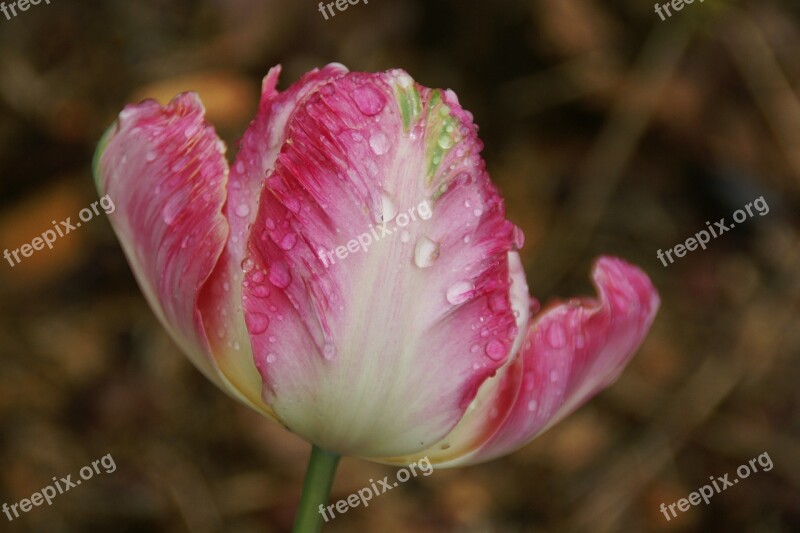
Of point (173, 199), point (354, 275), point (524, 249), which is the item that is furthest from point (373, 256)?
point (524, 249)

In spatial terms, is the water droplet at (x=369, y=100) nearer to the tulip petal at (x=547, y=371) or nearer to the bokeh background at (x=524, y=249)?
the tulip petal at (x=547, y=371)

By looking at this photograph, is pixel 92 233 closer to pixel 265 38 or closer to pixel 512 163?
pixel 265 38

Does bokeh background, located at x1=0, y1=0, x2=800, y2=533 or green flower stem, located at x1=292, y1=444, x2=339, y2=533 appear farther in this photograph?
bokeh background, located at x1=0, y1=0, x2=800, y2=533

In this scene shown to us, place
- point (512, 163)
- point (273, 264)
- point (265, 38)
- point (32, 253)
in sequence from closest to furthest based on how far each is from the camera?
1. point (273, 264)
2. point (32, 253)
3. point (265, 38)
4. point (512, 163)

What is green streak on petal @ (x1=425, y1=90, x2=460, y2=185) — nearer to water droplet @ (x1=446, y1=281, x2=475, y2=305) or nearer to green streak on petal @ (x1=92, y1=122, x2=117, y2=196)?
water droplet @ (x1=446, y1=281, x2=475, y2=305)

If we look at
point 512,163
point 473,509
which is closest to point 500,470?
point 473,509

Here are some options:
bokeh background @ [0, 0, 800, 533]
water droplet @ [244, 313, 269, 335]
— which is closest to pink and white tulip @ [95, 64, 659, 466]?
water droplet @ [244, 313, 269, 335]

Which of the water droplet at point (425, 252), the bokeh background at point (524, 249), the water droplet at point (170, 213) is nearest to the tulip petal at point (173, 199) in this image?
the water droplet at point (170, 213)
